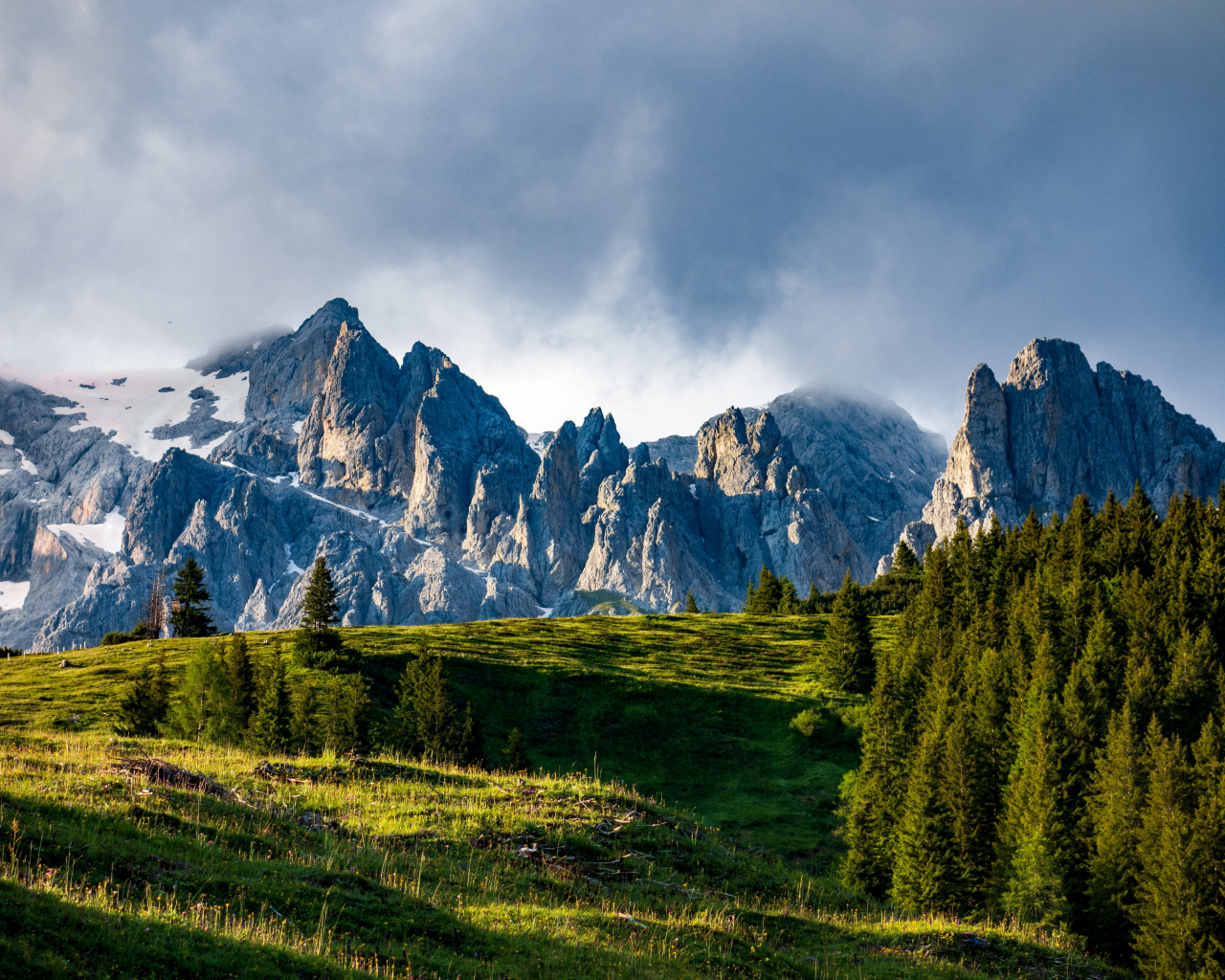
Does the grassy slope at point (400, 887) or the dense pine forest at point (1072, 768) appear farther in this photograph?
the dense pine forest at point (1072, 768)

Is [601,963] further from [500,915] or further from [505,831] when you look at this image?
[505,831]

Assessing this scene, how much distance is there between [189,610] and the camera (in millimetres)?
101250

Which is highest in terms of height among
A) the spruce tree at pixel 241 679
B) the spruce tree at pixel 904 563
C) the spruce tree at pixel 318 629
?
the spruce tree at pixel 904 563

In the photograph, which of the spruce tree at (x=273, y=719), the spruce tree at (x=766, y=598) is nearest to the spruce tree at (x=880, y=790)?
the spruce tree at (x=273, y=719)

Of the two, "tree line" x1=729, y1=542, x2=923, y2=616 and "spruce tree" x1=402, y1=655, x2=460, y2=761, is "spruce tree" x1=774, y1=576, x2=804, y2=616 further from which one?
"spruce tree" x1=402, y1=655, x2=460, y2=761

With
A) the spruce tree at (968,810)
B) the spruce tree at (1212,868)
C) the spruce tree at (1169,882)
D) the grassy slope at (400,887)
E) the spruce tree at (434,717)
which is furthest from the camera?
the spruce tree at (434,717)

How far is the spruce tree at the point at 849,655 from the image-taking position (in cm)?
7838

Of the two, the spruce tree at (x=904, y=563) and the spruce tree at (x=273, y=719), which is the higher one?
the spruce tree at (x=904, y=563)

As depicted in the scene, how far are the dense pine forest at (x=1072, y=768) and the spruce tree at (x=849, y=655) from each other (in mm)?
9403

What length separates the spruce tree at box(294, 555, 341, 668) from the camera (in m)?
71.3

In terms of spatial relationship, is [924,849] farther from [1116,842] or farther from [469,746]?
[469,746]

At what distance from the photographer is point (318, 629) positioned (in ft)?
241

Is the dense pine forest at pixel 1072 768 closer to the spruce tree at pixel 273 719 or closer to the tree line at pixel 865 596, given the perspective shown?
the spruce tree at pixel 273 719

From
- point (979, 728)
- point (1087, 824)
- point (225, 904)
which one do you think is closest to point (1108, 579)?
point (979, 728)
